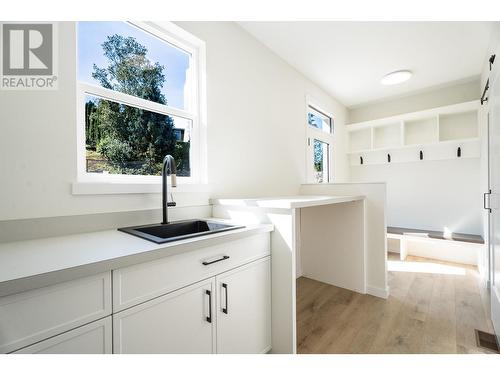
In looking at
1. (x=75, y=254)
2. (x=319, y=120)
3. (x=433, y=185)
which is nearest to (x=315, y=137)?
(x=319, y=120)

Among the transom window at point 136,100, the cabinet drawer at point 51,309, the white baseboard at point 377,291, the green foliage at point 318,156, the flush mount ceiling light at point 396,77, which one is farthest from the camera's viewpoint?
the green foliage at point 318,156

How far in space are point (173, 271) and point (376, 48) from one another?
2885 mm

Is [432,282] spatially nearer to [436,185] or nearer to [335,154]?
[436,185]

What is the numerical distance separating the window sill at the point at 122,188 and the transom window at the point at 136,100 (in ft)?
0.31

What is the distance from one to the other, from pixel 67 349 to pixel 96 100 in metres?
1.28

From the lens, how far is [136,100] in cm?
153

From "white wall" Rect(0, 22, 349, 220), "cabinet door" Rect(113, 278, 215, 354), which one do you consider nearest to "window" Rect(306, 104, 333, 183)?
"white wall" Rect(0, 22, 349, 220)

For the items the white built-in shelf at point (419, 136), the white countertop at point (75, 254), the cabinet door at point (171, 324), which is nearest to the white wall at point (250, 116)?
the white countertop at point (75, 254)

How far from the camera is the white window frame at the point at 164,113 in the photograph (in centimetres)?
131

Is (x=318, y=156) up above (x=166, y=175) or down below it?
above

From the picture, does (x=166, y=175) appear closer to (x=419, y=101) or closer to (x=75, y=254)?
(x=75, y=254)

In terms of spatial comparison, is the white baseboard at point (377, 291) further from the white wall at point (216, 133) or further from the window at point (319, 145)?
the window at point (319, 145)

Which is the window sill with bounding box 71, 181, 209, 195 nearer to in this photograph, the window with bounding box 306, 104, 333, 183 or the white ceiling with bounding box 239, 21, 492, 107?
the white ceiling with bounding box 239, 21, 492, 107

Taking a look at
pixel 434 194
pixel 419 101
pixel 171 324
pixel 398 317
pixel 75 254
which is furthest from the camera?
pixel 419 101
